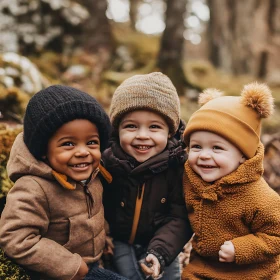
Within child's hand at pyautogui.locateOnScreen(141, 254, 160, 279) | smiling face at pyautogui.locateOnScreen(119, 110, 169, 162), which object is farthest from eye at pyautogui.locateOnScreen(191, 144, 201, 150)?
child's hand at pyautogui.locateOnScreen(141, 254, 160, 279)

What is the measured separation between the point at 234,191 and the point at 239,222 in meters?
0.23

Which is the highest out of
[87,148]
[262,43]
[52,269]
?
[87,148]

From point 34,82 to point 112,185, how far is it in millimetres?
2210

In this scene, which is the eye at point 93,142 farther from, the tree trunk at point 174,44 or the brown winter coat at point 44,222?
the tree trunk at point 174,44

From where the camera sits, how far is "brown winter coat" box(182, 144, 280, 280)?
2498 millimetres

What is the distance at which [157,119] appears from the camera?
2.82 m

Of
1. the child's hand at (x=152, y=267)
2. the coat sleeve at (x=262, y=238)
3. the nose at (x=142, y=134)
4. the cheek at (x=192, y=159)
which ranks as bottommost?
the child's hand at (x=152, y=267)

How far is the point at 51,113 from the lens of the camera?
88.5 inches

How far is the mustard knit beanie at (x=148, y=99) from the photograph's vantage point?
9.07 feet

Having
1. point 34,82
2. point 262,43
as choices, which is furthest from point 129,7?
point 34,82

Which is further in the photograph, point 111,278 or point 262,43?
point 262,43

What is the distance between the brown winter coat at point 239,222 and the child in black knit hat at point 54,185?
0.84 meters

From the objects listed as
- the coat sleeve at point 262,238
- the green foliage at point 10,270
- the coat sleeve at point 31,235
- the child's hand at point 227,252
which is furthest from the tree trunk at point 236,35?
the green foliage at point 10,270

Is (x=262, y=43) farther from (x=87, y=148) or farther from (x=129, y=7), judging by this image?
(x=87, y=148)
